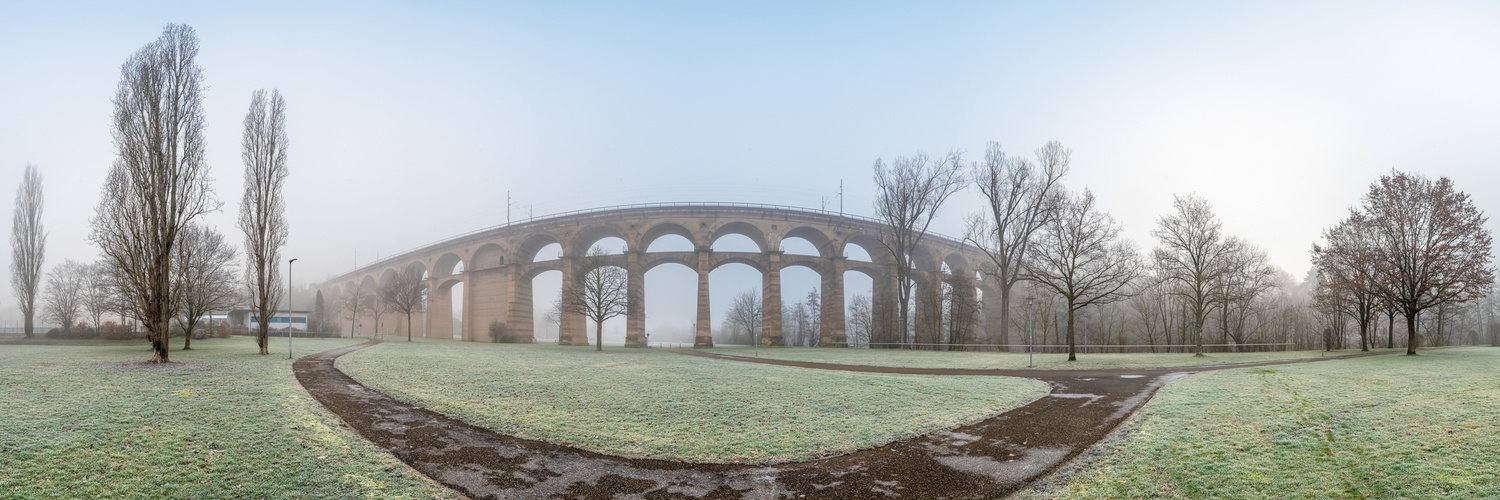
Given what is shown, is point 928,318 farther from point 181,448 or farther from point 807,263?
point 181,448

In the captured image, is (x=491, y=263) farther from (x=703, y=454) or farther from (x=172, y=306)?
(x=703, y=454)

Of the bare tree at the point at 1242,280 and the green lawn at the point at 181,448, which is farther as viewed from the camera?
the bare tree at the point at 1242,280

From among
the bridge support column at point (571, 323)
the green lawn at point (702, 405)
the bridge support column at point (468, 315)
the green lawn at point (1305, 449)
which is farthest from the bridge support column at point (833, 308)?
the green lawn at point (1305, 449)

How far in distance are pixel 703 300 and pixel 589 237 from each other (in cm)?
1224

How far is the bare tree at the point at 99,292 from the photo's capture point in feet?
119

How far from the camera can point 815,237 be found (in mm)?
51250

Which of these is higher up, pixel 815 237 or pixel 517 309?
pixel 815 237

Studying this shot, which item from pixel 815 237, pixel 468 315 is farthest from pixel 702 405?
pixel 468 315

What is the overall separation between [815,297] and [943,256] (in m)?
16.3

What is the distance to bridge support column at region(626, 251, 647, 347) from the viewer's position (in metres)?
45.2

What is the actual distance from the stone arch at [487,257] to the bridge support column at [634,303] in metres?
14.7

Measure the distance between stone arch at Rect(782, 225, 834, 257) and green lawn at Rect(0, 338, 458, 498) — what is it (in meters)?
41.3

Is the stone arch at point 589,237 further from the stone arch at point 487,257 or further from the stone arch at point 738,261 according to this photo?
the stone arch at point 487,257

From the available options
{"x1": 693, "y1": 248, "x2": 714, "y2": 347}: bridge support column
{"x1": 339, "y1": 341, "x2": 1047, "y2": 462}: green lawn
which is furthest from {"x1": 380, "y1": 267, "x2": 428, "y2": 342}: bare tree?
{"x1": 339, "y1": 341, "x2": 1047, "y2": 462}: green lawn
